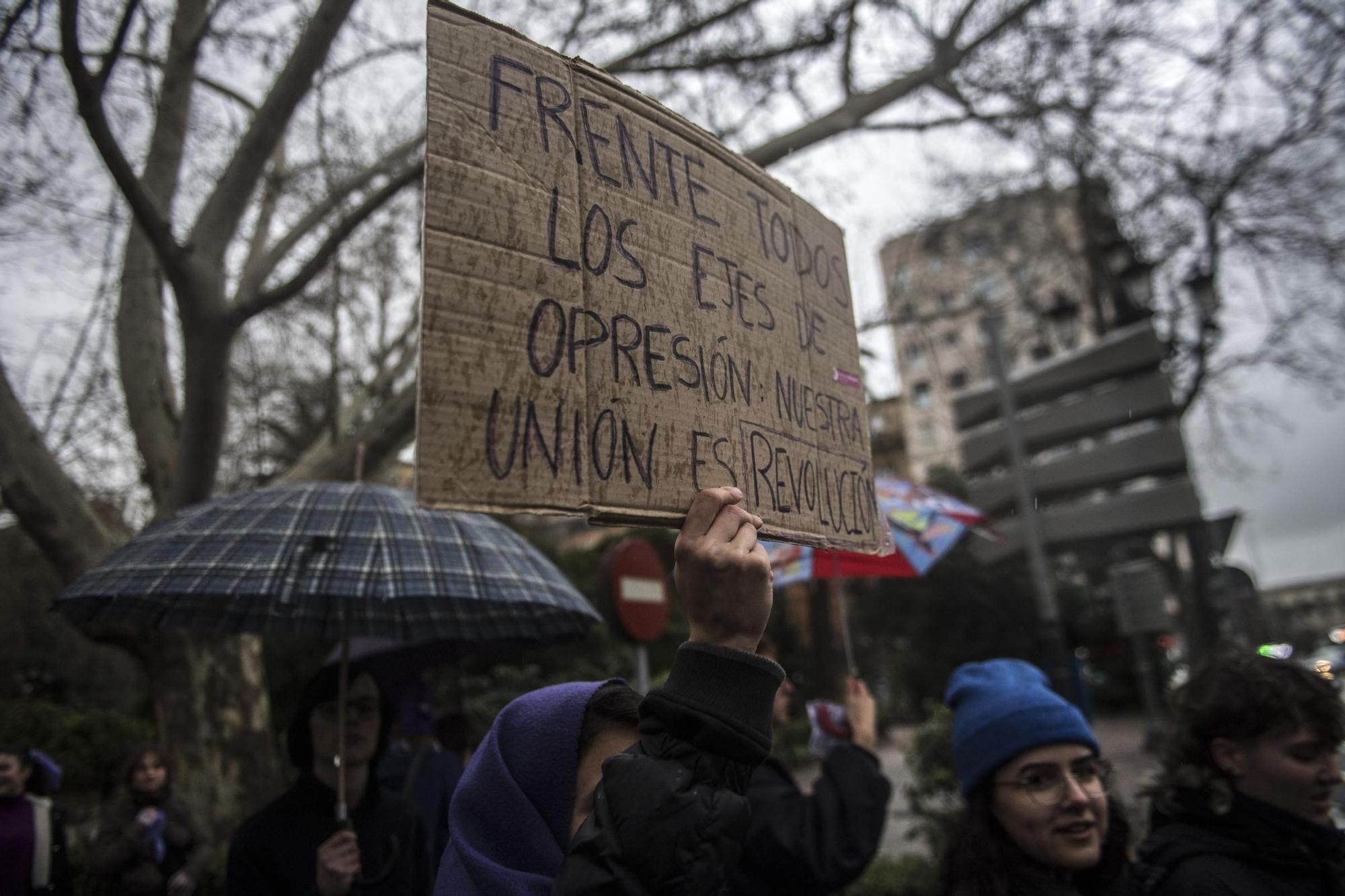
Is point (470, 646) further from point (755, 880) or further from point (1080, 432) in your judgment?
point (1080, 432)

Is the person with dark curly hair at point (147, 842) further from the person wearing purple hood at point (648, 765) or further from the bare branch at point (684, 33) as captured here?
the bare branch at point (684, 33)

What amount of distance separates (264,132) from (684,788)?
499 centimetres

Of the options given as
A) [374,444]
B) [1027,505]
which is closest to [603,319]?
[374,444]

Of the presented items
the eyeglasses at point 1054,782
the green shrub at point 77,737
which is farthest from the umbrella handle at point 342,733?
the green shrub at point 77,737

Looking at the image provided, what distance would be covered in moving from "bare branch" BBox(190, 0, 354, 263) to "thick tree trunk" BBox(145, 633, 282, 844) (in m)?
2.35

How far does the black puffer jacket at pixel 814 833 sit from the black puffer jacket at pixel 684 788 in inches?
61.6

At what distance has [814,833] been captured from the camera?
8.75 feet

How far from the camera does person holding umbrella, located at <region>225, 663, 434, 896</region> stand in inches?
100

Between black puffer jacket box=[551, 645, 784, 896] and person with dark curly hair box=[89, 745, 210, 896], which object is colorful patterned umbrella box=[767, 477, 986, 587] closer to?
black puffer jacket box=[551, 645, 784, 896]

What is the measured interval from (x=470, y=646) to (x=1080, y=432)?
5585 millimetres

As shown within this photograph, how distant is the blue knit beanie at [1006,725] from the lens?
2.25 metres

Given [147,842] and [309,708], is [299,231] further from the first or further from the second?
[309,708]

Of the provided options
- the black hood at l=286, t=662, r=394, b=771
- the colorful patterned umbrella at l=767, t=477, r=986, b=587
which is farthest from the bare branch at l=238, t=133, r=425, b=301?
the colorful patterned umbrella at l=767, t=477, r=986, b=587

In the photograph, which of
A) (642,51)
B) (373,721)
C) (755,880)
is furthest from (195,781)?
(642,51)
